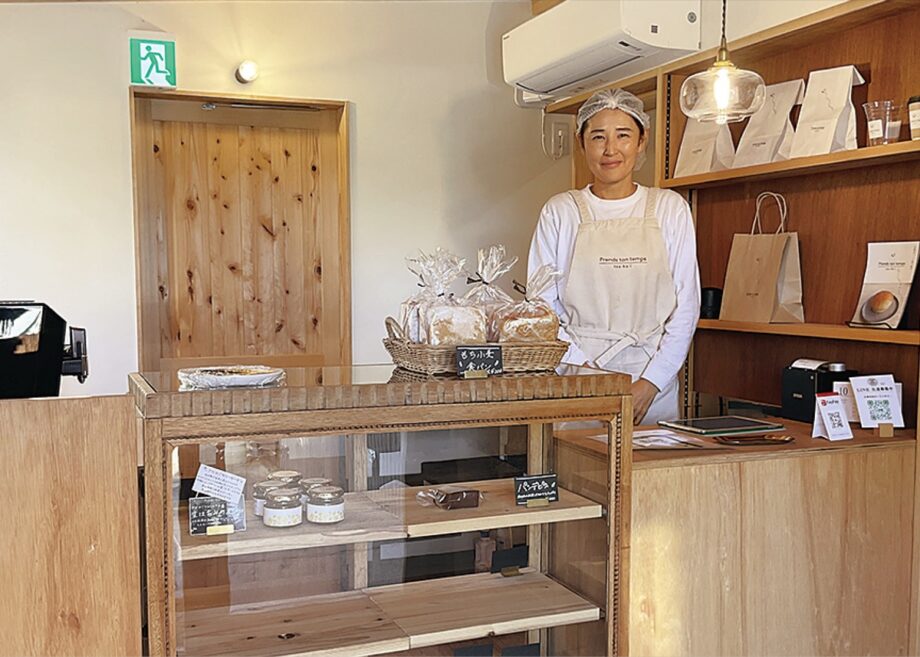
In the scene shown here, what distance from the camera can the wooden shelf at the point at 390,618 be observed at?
143 cm

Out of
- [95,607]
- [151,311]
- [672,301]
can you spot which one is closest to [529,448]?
[95,607]

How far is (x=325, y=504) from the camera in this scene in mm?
1460

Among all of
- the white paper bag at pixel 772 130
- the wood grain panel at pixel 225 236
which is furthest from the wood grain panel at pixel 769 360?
the wood grain panel at pixel 225 236

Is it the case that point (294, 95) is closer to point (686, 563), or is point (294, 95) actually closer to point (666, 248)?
point (666, 248)

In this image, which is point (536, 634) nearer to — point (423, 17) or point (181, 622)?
point (181, 622)

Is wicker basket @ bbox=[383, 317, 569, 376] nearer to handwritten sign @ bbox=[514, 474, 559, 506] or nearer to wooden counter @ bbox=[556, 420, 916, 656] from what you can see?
handwritten sign @ bbox=[514, 474, 559, 506]

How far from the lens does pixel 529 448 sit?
158cm

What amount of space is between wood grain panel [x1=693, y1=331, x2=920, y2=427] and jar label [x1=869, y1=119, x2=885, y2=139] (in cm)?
55

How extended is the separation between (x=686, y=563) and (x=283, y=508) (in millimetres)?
870

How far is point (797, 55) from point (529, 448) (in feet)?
5.93

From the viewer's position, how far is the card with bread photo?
2324mm

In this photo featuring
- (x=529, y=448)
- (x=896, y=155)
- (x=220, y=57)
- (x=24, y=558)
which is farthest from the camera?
(x=220, y=57)

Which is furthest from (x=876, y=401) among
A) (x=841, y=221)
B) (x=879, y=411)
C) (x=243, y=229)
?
(x=243, y=229)

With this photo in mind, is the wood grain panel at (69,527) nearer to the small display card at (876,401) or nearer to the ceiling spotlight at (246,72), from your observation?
the small display card at (876,401)
